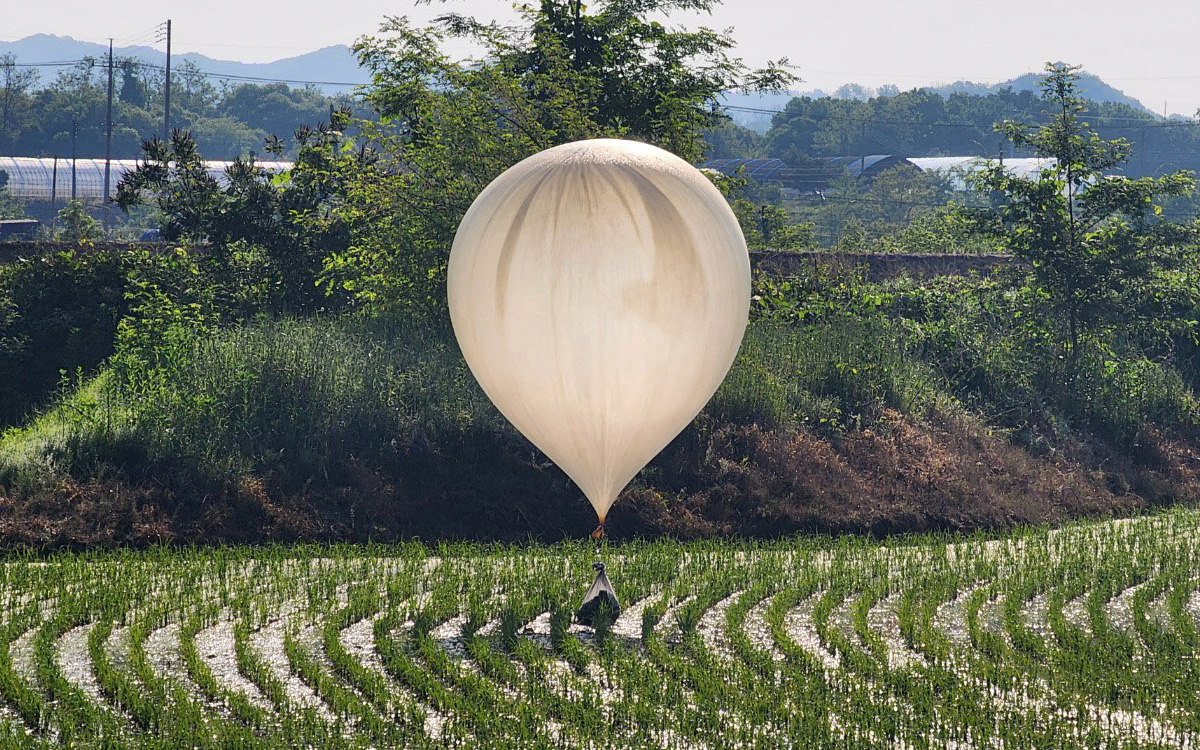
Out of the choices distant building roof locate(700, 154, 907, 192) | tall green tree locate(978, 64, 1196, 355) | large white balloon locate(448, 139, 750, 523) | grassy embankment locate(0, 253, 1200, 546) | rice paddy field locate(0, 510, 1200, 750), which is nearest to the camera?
rice paddy field locate(0, 510, 1200, 750)

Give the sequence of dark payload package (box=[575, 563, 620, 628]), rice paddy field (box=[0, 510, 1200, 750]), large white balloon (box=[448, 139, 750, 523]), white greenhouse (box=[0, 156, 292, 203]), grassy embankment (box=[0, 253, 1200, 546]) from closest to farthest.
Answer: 1. rice paddy field (box=[0, 510, 1200, 750])
2. large white balloon (box=[448, 139, 750, 523])
3. dark payload package (box=[575, 563, 620, 628])
4. grassy embankment (box=[0, 253, 1200, 546])
5. white greenhouse (box=[0, 156, 292, 203])

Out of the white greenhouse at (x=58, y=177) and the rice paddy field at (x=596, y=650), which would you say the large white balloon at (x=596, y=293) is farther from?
the white greenhouse at (x=58, y=177)

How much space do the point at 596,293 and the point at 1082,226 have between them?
17.2 m

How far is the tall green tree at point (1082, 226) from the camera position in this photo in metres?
25.8

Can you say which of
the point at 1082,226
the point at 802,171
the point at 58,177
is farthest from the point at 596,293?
the point at 58,177

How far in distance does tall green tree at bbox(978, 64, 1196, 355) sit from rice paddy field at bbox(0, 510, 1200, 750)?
10.1 m

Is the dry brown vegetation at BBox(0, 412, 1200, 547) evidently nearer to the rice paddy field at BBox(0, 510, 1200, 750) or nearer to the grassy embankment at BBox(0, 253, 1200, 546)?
the grassy embankment at BBox(0, 253, 1200, 546)

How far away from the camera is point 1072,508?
21.2 meters

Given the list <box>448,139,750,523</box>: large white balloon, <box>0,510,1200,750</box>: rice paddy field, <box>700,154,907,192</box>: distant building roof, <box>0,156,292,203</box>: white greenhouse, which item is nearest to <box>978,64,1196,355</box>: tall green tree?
<box>0,510,1200,750</box>: rice paddy field

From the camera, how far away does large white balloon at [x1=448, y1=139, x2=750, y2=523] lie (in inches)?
465

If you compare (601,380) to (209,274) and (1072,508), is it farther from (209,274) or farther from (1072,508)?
(209,274)

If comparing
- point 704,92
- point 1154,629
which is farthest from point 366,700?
point 704,92

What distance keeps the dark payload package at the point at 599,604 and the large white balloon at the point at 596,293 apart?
1193 mm

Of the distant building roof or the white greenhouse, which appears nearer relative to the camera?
the white greenhouse
